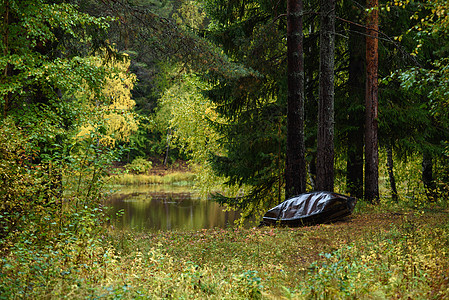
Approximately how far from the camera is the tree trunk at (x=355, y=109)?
12.4 metres

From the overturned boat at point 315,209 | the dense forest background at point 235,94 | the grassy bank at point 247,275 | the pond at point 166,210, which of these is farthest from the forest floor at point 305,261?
the pond at point 166,210

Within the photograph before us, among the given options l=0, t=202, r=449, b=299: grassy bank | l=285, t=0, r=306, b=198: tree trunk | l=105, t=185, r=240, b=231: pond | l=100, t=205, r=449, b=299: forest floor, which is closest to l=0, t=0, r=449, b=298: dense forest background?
l=285, t=0, r=306, b=198: tree trunk

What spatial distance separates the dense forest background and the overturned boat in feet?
3.34

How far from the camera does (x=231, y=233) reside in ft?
27.8

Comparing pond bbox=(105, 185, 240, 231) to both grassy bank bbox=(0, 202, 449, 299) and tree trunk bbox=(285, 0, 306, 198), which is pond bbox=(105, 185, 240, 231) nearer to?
tree trunk bbox=(285, 0, 306, 198)

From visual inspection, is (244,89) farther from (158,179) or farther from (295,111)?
(158,179)

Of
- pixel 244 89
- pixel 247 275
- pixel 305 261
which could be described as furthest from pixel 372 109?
pixel 247 275

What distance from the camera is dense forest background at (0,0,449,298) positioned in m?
5.61

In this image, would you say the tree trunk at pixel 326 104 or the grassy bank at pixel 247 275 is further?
the tree trunk at pixel 326 104

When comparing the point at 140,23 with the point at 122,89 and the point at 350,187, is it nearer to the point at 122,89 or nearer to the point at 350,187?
the point at 350,187

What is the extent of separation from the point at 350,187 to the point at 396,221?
472 centimetres

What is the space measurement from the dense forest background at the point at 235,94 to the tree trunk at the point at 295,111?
29mm

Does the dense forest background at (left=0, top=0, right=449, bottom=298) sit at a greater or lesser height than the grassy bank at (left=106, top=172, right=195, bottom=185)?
greater

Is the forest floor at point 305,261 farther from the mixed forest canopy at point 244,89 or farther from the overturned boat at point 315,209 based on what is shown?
the mixed forest canopy at point 244,89
